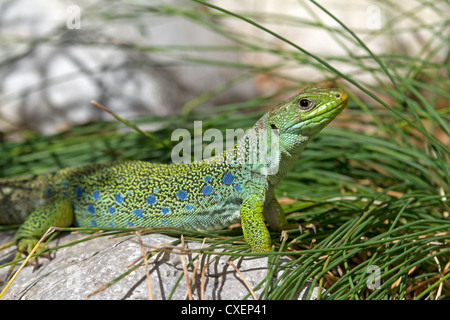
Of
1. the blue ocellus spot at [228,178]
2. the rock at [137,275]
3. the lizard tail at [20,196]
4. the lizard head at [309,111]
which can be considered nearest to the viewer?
the rock at [137,275]

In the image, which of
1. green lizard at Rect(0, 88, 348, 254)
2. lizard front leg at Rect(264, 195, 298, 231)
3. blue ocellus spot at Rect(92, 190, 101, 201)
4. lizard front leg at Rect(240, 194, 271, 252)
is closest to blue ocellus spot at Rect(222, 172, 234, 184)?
green lizard at Rect(0, 88, 348, 254)

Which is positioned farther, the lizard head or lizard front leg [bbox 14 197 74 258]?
lizard front leg [bbox 14 197 74 258]

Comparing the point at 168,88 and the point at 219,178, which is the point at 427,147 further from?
the point at 168,88

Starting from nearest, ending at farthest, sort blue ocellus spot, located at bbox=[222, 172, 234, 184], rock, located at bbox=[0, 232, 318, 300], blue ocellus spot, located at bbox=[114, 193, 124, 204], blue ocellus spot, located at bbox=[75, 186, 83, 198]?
rock, located at bbox=[0, 232, 318, 300], blue ocellus spot, located at bbox=[222, 172, 234, 184], blue ocellus spot, located at bbox=[114, 193, 124, 204], blue ocellus spot, located at bbox=[75, 186, 83, 198]

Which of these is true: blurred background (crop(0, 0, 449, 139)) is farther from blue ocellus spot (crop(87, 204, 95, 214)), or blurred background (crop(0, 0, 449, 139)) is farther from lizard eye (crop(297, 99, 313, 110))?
lizard eye (crop(297, 99, 313, 110))

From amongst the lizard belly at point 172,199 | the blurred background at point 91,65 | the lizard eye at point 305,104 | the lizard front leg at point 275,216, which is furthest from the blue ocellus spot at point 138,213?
the blurred background at point 91,65

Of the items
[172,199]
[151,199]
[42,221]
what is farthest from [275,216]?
[42,221]

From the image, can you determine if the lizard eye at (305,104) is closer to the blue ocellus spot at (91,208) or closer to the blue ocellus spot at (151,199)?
the blue ocellus spot at (151,199)

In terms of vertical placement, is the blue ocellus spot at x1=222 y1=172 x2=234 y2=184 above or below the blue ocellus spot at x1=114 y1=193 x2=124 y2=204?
above
